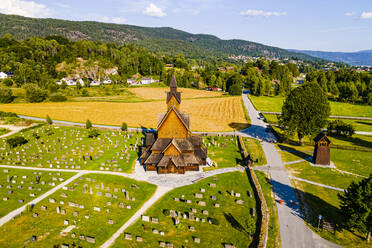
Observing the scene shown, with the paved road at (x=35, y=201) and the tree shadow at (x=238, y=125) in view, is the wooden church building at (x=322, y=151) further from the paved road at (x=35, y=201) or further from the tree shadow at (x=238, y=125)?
the paved road at (x=35, y=201)

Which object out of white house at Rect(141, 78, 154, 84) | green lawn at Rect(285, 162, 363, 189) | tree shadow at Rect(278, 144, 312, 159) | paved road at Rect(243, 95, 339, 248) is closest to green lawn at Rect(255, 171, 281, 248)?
paved road at Rect(243, 95, 339, 248)

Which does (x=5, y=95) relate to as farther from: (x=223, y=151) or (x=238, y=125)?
(x=223, y=151)

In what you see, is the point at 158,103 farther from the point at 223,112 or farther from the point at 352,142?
the point at 352,142

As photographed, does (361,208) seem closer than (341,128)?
Yes

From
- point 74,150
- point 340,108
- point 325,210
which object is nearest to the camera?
point 325,210

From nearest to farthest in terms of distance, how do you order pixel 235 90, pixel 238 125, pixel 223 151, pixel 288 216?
pixel 288 216 < pixel 223 151 < pixel 238 125 < pixel 235 90

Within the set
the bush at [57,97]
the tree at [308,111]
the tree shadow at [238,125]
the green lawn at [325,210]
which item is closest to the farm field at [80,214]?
the green lawn at [325,210]

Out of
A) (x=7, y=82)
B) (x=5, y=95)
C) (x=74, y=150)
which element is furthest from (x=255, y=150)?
(x=7, y=82)
